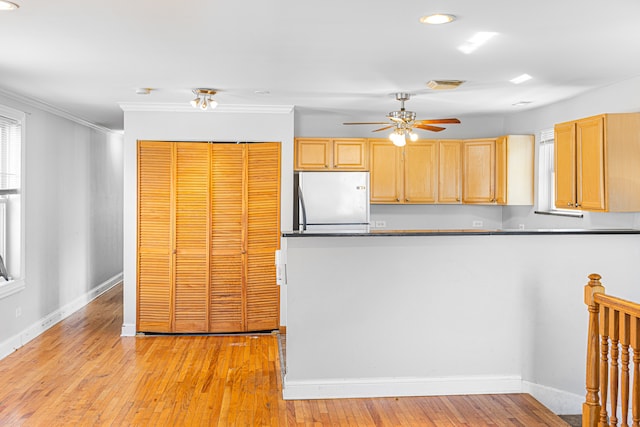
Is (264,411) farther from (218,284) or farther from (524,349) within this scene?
(218,284)

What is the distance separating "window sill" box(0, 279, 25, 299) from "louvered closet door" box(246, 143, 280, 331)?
2.17 m

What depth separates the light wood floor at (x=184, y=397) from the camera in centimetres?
375

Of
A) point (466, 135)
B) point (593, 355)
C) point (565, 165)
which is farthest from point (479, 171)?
point (593, 355)

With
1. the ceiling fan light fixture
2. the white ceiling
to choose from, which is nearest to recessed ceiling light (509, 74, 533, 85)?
the white ceiling

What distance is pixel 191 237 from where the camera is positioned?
603 centimetres

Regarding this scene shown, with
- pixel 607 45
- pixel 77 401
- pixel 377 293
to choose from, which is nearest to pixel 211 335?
pixel 77 401

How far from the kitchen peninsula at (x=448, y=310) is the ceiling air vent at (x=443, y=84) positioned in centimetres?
135

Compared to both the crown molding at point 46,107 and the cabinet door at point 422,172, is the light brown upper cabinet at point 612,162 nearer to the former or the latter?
the cabinet door at point 422,172

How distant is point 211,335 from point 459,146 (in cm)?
357

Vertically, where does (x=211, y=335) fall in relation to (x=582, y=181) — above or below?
below

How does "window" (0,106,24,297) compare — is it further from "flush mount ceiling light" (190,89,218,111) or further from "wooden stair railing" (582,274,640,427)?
"wooden stair railing" (582,274,640,427)

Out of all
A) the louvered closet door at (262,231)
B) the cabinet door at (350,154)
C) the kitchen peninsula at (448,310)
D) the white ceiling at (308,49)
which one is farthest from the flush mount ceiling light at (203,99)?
the cabinet door at (350,154)

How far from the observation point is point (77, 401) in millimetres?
4074

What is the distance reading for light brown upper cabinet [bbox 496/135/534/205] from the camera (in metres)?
6.48
